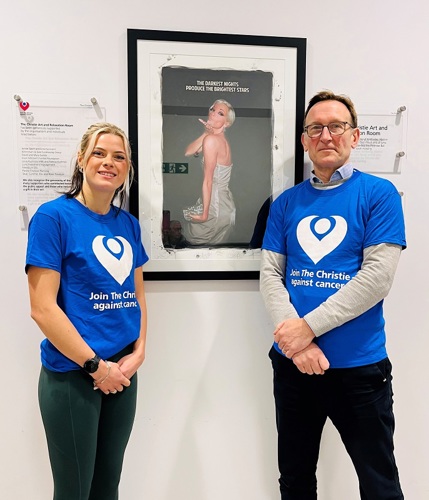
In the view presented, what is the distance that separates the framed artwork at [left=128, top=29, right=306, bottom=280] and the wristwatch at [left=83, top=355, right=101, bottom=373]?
18.6 inches

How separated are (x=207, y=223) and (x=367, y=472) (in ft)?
3.15

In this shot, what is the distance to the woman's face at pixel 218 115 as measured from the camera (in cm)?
148

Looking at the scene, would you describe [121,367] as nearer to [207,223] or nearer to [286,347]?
[286,347]

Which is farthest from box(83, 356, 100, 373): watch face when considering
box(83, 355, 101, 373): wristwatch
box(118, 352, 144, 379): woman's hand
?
box(118, 352, 144, 379): woman's hand

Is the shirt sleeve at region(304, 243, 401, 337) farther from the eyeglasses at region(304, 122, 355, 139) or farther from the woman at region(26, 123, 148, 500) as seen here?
the woman at region(26, 123, 148, 500)

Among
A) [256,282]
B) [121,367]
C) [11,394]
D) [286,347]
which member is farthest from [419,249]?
[11,394]

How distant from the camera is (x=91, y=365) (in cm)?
107

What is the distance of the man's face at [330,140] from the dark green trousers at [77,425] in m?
0.94

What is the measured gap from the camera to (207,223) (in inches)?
59.6

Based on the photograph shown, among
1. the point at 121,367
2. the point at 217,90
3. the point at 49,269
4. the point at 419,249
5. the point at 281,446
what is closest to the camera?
the point at 49,269

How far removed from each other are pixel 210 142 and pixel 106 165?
1.52 ft

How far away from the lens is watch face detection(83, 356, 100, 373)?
42.1 inches

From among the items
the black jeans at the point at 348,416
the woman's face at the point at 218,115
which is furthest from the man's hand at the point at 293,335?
the woman's face at the point at 218,115

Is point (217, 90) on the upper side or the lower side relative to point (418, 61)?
lower
